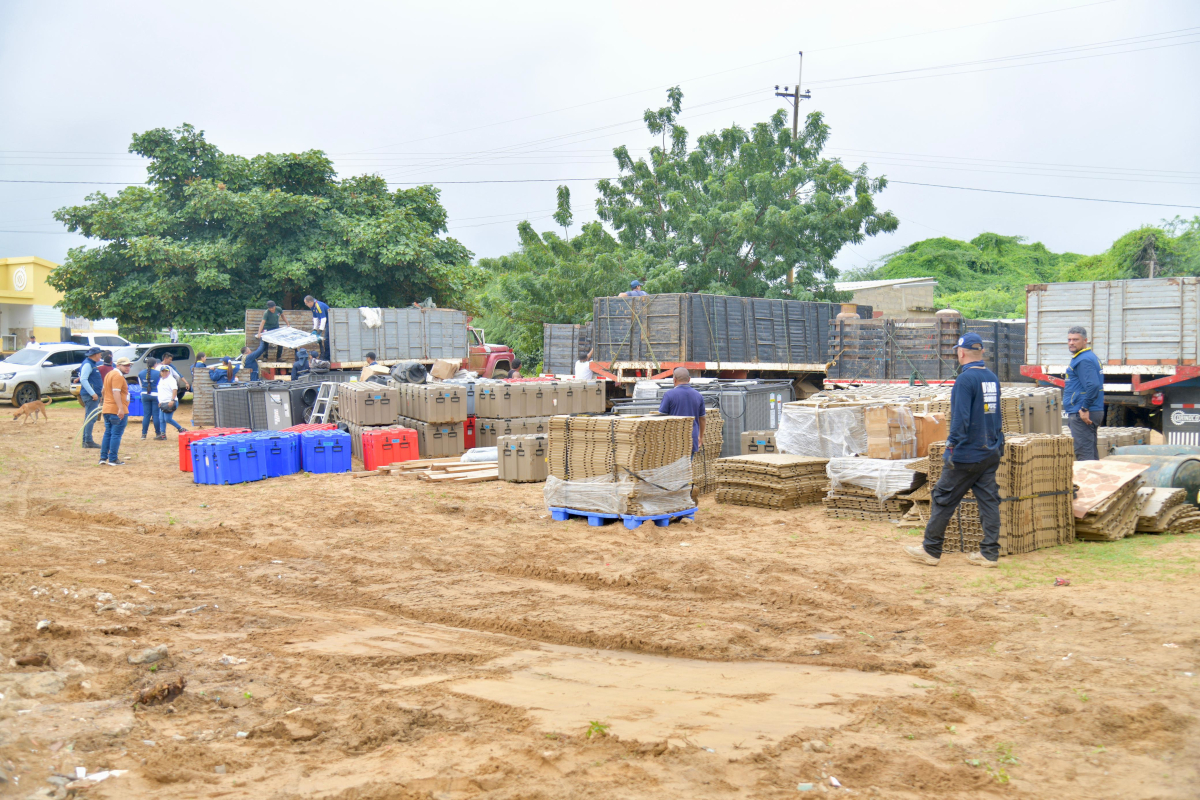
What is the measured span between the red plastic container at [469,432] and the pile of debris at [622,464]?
6.21 m

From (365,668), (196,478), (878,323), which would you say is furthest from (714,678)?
(878,323)

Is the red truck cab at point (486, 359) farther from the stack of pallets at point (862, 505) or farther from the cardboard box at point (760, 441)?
the stack of pallets at point (862, 505)

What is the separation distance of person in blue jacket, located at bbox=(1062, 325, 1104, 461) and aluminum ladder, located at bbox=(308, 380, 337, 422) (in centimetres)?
1316

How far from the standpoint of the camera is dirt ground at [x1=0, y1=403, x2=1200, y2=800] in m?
3.87

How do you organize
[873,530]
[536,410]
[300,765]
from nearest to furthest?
[300,765]
[873,530]
[536,410]

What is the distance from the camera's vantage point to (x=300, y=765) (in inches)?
156

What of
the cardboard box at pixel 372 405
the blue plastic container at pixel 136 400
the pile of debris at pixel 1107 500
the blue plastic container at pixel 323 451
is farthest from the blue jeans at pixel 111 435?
the pile of debris at pixel 1107 500

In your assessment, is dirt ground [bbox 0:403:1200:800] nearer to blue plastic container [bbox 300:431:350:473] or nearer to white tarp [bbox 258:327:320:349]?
blue plastic container [bbox 300:431:350:473]

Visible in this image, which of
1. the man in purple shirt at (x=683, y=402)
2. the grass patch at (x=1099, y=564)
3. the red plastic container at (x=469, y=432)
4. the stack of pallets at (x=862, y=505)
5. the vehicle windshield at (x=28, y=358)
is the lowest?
the grass patch at (x=1099, y=564)

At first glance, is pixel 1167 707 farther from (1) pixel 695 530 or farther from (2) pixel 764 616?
(1) pixel 695 530

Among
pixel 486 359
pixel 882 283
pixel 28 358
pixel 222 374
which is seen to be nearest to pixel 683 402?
pixel 222 374

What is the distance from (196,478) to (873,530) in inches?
395

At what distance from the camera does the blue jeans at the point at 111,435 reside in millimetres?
15148

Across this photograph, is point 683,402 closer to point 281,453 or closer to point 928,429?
point 928,429
